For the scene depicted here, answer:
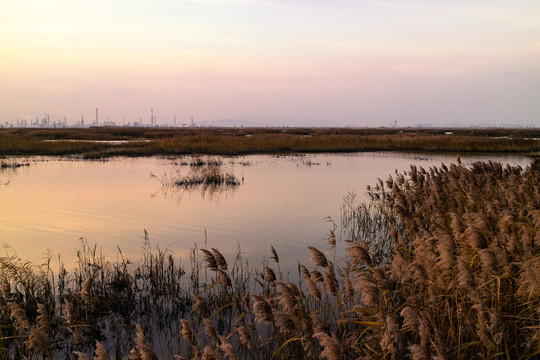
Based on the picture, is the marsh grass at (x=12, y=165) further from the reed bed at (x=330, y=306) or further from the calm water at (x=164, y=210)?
the reed bed at (x=330, y=306)

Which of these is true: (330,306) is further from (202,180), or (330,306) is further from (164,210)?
(202,180)

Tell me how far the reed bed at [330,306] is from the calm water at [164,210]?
2027mm

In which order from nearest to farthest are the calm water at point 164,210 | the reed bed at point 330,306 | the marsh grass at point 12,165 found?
the reed bed at point 330,306
the calm water at point 164,210
the marsh grass at point 12,165

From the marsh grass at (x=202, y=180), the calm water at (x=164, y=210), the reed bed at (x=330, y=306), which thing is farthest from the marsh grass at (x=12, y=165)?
the reed bed at (x=330, y=306)

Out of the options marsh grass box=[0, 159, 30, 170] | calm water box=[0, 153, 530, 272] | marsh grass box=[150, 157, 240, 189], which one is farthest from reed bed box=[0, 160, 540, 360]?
marsh grass box=[0, 159, 30, 170]

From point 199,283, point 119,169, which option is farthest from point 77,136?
point 199,283

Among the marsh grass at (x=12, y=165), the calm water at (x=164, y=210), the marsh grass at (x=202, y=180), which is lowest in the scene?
the calm water at (x=164, y=210)

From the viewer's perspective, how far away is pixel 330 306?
651 centimetres

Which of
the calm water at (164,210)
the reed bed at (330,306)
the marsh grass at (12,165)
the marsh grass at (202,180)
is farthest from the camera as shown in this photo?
the marsh grass at (12,165)

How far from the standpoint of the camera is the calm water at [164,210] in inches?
476

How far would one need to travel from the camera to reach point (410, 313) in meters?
3.68

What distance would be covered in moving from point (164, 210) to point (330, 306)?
37.4ft

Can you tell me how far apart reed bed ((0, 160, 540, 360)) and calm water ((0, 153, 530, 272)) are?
6.65 feet

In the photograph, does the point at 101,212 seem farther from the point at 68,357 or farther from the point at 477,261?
the point at 477,261
